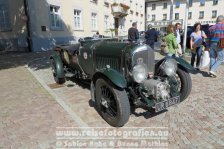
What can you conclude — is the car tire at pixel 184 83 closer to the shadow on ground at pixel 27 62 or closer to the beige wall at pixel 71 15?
the shadow on ground at pixel 27 62

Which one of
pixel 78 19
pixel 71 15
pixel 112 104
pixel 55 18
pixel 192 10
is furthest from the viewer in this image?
pixel 192 10

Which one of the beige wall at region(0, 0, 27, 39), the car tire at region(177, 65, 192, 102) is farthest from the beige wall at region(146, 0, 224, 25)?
the car tire at region(177, 65, 192, 102)

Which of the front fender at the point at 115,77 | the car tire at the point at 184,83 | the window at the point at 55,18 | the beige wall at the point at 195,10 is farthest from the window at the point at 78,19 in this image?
the beige wall at the point at 195,10

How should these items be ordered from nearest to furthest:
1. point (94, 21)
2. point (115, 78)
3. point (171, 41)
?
point (115, 78), point (171, 41), point (94, 21)

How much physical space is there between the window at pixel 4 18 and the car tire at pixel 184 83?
619 inches

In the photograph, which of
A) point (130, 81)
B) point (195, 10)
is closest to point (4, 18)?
point (130, 81)

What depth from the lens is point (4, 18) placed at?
16219 mm

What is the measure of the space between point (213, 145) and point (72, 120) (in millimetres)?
2532

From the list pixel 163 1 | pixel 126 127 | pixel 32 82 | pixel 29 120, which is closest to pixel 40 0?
pixel 32 82

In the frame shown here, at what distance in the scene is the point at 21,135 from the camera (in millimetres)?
3527

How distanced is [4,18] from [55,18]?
157 inches

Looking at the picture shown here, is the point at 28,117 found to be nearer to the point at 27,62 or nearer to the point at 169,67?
the point at 169,67

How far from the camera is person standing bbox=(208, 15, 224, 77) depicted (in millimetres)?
6324

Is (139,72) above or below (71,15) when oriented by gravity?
below
